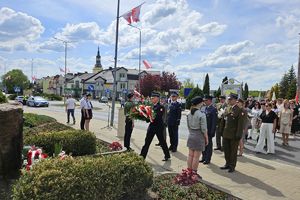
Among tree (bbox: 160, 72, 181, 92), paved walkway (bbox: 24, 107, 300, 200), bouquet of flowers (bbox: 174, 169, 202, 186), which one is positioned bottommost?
paved walkway (bbox: 24, 107, 300, 200)

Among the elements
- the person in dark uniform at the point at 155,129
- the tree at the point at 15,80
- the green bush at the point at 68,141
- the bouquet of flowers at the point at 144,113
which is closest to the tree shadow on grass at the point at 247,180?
the person in dark uniform at the point at 155,129

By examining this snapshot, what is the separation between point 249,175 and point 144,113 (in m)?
2.99

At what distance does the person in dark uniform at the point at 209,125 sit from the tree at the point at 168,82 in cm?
5794

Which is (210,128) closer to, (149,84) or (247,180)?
(247,180)

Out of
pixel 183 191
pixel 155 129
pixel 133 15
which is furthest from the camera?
pixel 133 15

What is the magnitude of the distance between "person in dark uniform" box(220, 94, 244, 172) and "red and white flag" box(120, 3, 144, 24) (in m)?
8.97

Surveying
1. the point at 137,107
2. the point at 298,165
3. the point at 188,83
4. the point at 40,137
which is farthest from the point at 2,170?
the point at 188,83

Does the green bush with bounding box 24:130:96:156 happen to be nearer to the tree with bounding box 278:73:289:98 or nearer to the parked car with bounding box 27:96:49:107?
the parked car with bounding box 27:96:49:107

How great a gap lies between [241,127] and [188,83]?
75805 millimetres

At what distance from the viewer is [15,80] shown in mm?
115062

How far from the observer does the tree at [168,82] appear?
222ft

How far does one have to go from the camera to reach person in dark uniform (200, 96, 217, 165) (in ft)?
28.7

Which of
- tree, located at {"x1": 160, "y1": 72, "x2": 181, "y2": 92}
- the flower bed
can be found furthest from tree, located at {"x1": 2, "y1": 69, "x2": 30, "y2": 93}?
the flower bed

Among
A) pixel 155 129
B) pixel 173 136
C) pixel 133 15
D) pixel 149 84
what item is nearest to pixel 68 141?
pixel 155 129
